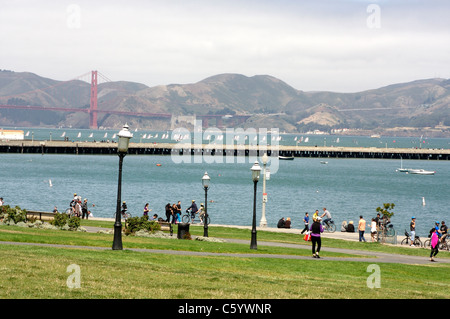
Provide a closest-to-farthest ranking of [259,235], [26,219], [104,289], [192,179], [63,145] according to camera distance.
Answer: [104,289] → [26,219] → [259,235] → [192,179] → [63,145]

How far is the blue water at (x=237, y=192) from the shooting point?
7506 cm

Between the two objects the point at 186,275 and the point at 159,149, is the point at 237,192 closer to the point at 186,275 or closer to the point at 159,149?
the point at 159,149

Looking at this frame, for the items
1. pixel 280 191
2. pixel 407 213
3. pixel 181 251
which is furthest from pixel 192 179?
pixel 181 251

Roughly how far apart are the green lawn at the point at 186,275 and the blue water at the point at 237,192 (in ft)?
127

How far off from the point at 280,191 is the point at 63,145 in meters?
74.8

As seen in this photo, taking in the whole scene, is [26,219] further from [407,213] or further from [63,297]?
[407,213]

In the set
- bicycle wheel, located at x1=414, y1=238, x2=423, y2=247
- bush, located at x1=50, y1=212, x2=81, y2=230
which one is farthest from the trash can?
bicycle wheel, located at x1=414, y1=238, x2=423, y2=247

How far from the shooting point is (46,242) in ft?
79.7

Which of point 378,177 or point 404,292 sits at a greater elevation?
point 378,177

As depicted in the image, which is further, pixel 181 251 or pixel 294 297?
pixel 181 251

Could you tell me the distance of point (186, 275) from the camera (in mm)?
17859

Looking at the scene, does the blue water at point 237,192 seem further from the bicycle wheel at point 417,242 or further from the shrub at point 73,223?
Result: the shrub at point 73,223

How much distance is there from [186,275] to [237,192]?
83834 mm

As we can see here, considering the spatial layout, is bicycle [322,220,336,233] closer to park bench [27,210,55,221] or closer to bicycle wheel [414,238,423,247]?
bicycle wheel [414,238,423,247]
